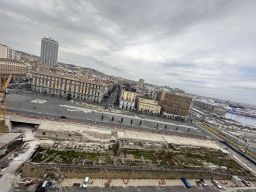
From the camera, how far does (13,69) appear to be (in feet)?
231

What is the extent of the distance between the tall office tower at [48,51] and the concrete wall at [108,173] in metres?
192

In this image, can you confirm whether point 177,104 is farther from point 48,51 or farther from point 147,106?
point 48,51

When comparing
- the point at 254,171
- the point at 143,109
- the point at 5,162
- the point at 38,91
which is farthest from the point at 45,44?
the point at 254,171

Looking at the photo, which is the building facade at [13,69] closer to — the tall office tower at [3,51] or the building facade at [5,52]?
the tall office tower at [3,51]

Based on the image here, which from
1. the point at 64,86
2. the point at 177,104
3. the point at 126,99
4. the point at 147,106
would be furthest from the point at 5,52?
the point at 177,104

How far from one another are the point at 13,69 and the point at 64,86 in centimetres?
3729

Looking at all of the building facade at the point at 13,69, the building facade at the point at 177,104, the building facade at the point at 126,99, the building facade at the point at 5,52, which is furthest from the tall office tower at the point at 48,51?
→ the building facade at the point at 177,104

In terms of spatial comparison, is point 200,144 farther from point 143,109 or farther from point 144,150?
point 143,109

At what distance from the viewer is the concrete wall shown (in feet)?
61.1

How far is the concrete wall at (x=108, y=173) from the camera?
61.1 ft

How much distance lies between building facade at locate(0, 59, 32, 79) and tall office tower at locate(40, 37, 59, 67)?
10366 cm

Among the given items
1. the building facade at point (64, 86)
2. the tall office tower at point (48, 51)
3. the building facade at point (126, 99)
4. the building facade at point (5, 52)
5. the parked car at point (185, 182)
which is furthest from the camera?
the tall office tower at point (48, 51)

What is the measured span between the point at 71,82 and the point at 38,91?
1709 cm

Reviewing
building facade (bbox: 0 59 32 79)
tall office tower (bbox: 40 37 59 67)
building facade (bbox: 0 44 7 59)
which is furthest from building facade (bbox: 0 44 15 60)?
tall office tower (bbox: 40 37 59 67)
